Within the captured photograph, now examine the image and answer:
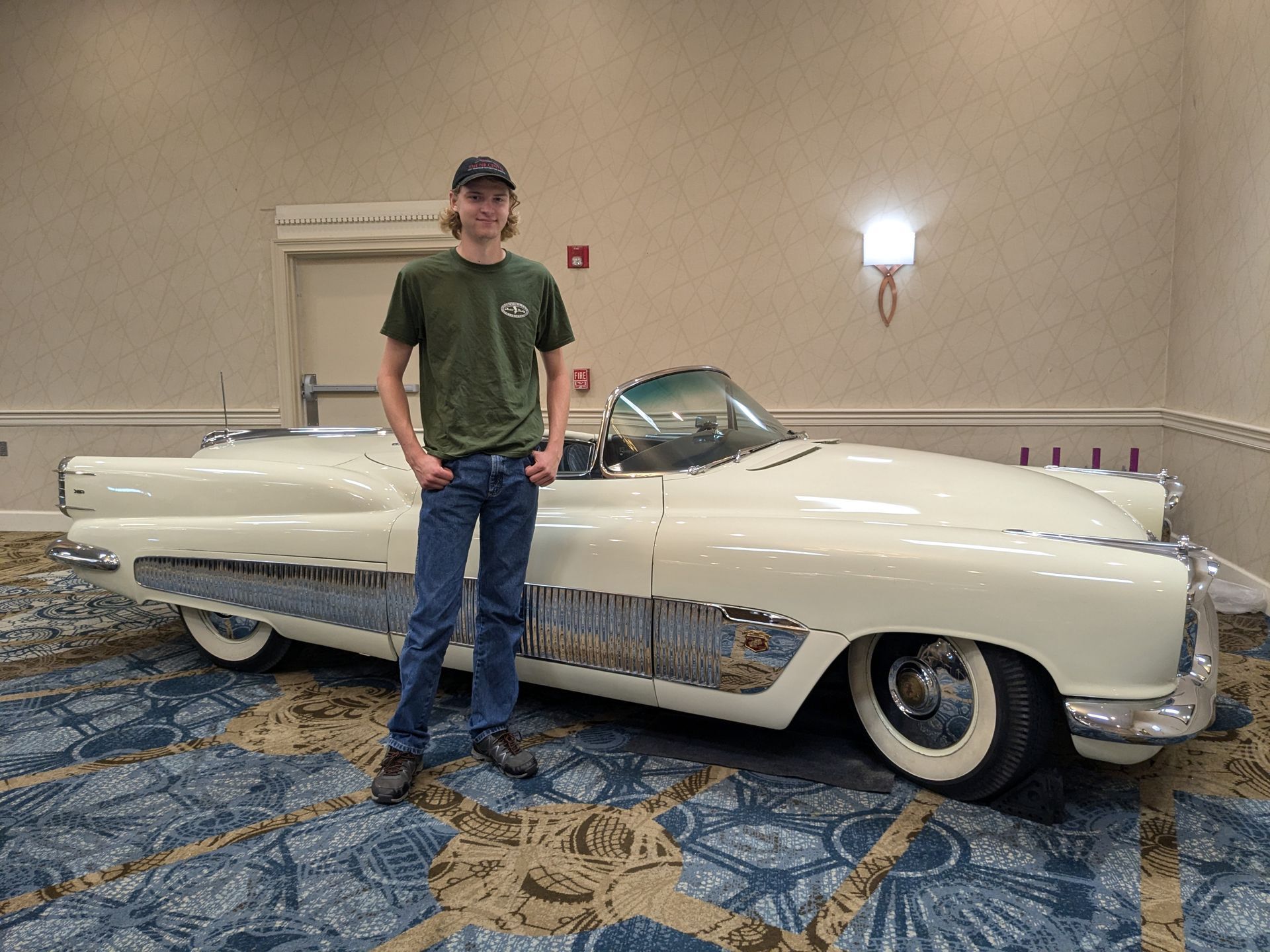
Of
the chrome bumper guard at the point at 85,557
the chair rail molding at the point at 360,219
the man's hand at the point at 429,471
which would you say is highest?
the chair rail molding at the point at 360,219

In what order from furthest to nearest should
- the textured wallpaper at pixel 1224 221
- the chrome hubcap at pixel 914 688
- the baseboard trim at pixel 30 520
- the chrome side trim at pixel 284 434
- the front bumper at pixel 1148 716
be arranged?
1. the baseboard trim at pixel 30 520
2. the textured wallpaper at pixel 1224 221
3. the chrome side trim at pixel 284 434
4. the chrome hubcap at pixel 914 688
5. the front bumper at pixel 1148 716

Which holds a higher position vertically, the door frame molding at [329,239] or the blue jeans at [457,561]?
the door frame molding at [329,239]

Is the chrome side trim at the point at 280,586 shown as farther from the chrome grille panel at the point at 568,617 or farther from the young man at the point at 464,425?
the young man at the point at 464,425

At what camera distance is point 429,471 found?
87.9 inches

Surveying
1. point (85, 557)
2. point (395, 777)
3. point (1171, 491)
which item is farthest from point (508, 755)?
point (1171, 491)

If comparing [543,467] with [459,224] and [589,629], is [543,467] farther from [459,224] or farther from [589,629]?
[459,224]

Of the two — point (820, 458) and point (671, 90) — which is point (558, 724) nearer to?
point (820, 458)

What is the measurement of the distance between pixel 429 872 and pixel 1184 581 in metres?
1.87

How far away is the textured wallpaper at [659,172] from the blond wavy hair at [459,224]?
3057mm

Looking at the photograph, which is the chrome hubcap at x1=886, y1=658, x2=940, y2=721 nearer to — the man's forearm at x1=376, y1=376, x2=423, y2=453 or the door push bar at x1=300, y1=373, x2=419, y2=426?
the man's forearm at x1=376, y1=376, x2=423, y2=453

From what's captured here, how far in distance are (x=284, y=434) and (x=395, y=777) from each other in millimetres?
2066

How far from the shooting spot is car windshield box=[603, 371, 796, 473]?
8.55ft

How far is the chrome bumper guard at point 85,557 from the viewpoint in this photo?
3.15 m

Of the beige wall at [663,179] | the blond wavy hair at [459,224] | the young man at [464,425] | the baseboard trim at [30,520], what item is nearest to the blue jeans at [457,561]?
the young man at [464,425]
